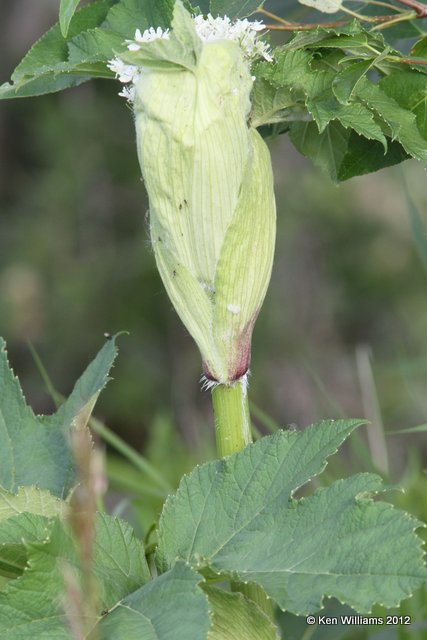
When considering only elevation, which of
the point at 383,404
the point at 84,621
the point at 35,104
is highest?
the point at 35,104

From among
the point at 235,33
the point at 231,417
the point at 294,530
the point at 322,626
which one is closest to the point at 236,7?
the point at 235,33

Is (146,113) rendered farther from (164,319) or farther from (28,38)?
(28,38)

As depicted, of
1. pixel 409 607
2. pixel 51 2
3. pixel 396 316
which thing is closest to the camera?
pixel 409 607

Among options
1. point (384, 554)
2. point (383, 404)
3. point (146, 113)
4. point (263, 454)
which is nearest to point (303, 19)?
point (146, 113)

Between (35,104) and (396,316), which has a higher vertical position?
(35,104)

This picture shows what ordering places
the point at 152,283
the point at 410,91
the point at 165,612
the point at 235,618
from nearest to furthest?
the point at 165,612, the point at 235,618, the point at 410,91, the point at 152,283

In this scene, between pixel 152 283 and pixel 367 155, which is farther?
pixel 152 283

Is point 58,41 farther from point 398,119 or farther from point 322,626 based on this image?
→ point 322,626
